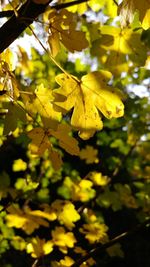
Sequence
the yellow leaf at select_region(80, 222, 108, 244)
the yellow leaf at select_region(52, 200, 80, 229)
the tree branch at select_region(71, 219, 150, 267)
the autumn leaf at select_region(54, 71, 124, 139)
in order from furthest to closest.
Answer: the yellow leaf at select_region(80, 222, 108, 244) → the yellow leaf at select_region(52, 200, 80, 229) → the tree branch at select_region(71, 219, 150, 267) → the autumn leaf at select_region(54, 71, 124, 139)

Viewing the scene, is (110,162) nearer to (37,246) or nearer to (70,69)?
(70,69)

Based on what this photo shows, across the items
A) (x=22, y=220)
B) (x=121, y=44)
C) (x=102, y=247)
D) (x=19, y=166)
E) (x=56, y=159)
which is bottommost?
(x=102, y=247)

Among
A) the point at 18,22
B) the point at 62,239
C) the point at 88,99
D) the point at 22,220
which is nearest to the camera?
the point at 18,22

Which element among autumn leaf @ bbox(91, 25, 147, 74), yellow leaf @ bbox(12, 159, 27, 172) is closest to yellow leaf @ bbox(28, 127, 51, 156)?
autumn leaf @ bbox(91, 25, 147, 74)

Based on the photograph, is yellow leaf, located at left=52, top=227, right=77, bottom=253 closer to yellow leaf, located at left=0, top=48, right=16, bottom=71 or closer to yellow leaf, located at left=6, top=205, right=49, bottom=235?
yellow leaf, located at left=6, top=205, right=49, bottom=235

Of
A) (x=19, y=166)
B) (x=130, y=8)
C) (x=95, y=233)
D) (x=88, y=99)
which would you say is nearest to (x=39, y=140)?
(x=88, y=99)

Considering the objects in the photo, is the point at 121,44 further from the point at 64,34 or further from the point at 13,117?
the point at 13,117

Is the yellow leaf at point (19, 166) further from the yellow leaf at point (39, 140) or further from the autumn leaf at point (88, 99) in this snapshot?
the autumn leaf at point (88, 99)
